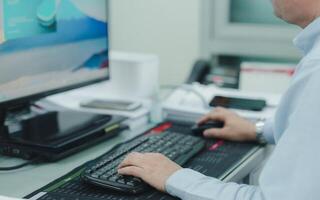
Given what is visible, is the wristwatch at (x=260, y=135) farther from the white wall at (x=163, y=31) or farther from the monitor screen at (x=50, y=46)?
the white wall at (x=163, y=31)

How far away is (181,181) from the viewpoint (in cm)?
109

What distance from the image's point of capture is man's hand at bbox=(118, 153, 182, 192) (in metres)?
1.11

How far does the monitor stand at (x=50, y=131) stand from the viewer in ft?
4.30

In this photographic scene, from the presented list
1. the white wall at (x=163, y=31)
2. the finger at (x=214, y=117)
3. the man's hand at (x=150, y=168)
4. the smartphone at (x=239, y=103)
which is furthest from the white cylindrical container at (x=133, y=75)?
the white wall at (x=163, y=31)

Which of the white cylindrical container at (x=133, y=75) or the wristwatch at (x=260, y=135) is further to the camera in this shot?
the white cylindrical container at (x=133, y=75)

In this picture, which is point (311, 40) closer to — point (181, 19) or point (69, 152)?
point (69, 152)

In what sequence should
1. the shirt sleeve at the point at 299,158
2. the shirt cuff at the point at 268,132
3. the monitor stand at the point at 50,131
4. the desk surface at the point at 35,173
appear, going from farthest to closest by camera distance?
the shirt cuff at the point at 268,132, the monitor stand at the point at 50,131, the desk surface at the point at 35,173, the shirt sleeve at the point at 299,158

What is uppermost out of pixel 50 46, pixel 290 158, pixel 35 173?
pixel 50 46

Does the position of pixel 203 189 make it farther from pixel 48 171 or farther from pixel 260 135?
pixel 260 135

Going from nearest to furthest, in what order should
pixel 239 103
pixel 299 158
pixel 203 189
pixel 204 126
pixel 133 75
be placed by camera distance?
pixel 299 158 → pixel 203 189 → pixel 204 126 → pixel 239 103 → pixel 133 75

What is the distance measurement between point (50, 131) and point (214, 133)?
423mm

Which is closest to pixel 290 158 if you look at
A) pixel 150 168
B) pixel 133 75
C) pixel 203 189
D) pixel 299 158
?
pixel 299 158

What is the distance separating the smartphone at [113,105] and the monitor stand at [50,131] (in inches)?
3.3

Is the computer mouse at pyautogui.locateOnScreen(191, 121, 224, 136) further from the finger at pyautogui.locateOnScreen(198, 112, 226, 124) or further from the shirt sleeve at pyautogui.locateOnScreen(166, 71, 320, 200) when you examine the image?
the shirt sleeve at pyautogui.locateOnScreen(166, 71, 320, 200)
